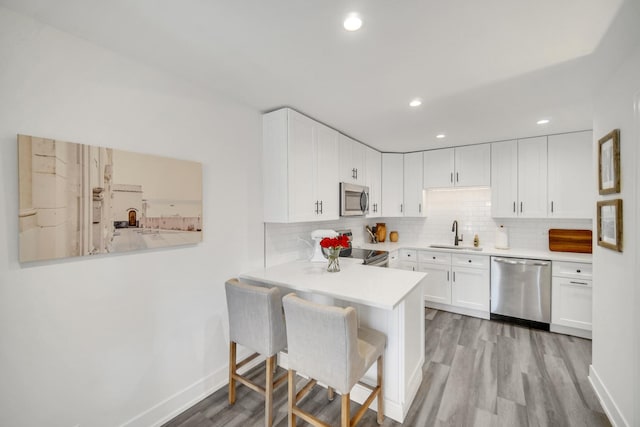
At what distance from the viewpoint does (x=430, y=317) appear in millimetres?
Result: 3717

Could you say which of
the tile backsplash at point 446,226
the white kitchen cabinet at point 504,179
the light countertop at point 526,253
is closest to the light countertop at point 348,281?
the tile backsplash at point 446,226

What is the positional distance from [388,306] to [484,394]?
1.38m

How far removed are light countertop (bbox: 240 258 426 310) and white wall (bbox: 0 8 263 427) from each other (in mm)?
448

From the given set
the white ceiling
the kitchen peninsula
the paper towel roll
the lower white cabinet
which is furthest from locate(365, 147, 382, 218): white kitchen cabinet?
the kitchen peninsula

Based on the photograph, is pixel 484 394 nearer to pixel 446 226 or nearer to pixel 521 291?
pixel 521 291

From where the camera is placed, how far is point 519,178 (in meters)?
3.60

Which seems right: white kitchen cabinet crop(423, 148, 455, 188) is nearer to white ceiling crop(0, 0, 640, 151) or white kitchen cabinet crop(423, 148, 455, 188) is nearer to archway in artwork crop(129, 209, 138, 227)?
white ceiling crop(0, 0, 640, 151)

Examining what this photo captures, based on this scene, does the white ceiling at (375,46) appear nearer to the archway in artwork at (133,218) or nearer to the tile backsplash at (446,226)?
the archway in artwork at (133,218)

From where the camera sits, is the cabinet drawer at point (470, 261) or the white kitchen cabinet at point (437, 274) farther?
the white kitchen cabinet at point (437, 274)

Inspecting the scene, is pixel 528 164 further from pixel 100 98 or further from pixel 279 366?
pixel 100 98

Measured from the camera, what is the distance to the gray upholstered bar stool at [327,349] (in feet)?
4.91

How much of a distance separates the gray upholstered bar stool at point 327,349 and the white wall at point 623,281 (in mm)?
1490

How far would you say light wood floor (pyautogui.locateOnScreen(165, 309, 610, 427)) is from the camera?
1.90 metres

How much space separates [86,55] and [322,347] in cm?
217
